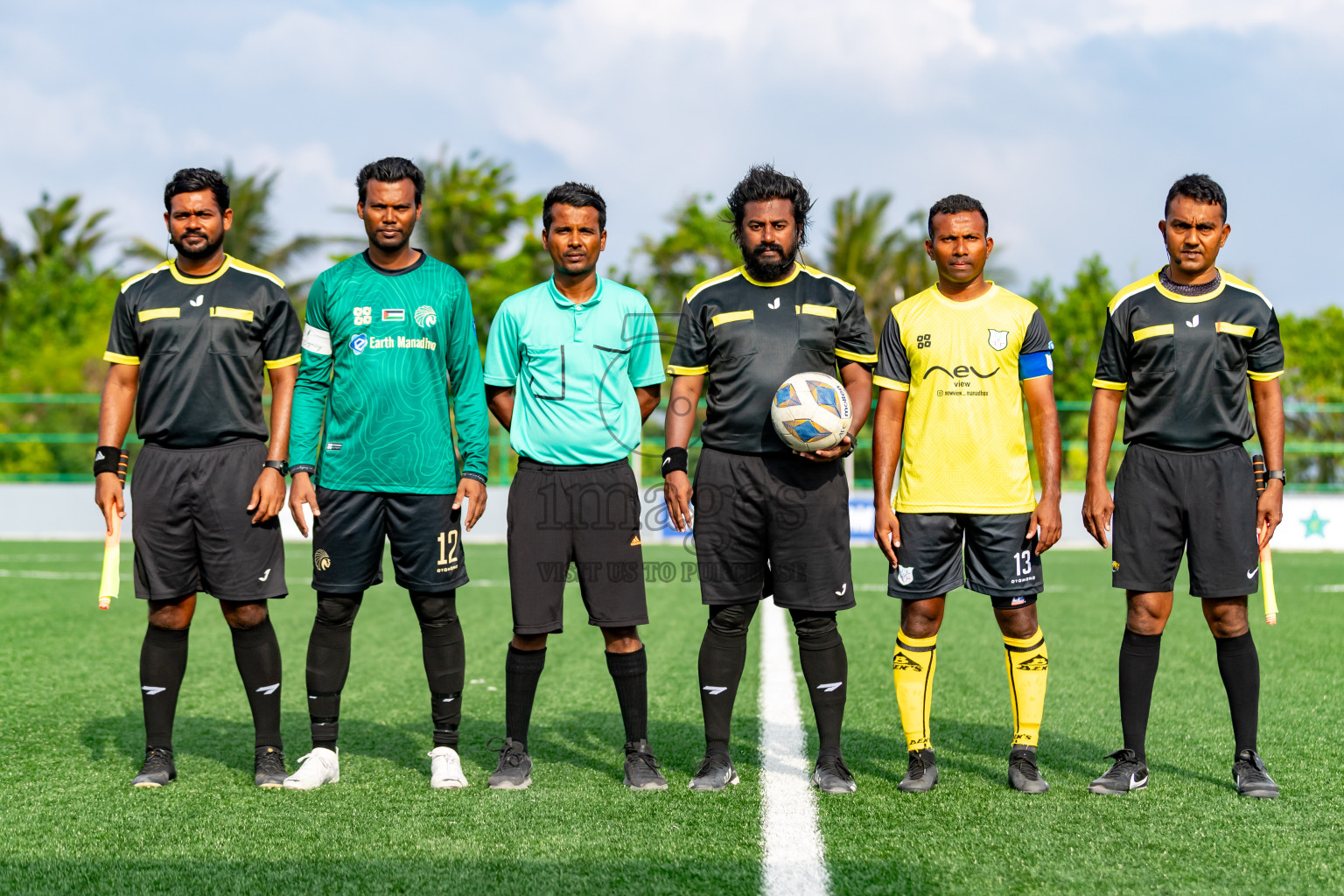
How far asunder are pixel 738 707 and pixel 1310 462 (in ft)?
56.5

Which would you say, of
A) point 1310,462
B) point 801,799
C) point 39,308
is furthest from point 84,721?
point 39,308

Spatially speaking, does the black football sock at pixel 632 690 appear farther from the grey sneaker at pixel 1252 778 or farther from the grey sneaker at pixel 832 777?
the grey sneaker at pixel 1252 778

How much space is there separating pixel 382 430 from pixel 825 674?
6.14ft

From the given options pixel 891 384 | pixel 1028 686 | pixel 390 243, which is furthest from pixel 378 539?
pixel 1028 686

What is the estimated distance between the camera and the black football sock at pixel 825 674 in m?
4.21

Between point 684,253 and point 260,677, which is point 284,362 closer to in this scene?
point 260,677

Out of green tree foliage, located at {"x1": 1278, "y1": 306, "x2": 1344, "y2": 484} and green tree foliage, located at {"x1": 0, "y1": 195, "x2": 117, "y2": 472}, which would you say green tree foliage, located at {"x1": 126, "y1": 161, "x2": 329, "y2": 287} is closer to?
green tree foliage, located at {"x1": 0, "y1": 195, "x2": 117, "y2": 472}

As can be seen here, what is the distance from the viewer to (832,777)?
4.13 m

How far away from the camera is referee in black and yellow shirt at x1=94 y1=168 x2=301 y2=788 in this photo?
4199mm

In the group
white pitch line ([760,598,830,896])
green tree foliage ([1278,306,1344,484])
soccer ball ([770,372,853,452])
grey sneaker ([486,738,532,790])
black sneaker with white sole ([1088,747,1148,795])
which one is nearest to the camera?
white pitch line ([760,598,830,896])

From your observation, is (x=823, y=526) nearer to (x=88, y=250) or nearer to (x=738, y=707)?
(x=738, y=707)

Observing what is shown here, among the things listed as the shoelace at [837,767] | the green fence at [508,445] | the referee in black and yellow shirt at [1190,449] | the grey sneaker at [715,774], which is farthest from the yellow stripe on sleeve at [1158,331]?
the green fence at [508,445]

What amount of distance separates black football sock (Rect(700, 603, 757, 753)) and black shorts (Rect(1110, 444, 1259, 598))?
4.68 ft

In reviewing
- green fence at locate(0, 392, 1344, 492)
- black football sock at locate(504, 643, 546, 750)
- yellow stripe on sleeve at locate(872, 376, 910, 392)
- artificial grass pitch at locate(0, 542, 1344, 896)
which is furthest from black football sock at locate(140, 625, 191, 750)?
green fence at locate(0, 392, 1344, 492)
